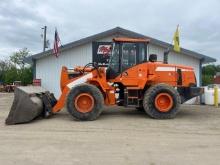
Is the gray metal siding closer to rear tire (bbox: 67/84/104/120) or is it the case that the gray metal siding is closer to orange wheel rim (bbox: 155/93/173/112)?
orange wheel rim (bbox: 155/93/173/112)

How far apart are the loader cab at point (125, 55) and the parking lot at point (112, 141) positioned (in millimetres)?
1864

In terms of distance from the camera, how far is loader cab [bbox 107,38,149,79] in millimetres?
15570

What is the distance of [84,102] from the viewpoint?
14.8 metres

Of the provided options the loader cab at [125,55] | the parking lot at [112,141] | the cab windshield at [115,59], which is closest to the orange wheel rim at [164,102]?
the parking lot at [112,141]

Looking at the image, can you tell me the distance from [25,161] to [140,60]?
8.39 m

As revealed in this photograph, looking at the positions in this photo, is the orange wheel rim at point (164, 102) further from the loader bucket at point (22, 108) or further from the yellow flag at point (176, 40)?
the yellow flag at point (176, 40)

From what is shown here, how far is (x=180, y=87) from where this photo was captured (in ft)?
53.2

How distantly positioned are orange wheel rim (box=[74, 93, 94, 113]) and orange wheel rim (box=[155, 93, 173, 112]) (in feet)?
7.84

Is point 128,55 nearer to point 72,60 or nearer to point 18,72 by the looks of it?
point 72,60

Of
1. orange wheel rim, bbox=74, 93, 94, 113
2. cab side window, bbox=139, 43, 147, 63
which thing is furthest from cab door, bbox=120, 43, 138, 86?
orange wheel rim, bbox=74, 93, 94, 113

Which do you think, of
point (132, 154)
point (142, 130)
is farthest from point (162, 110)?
point (132, 154)

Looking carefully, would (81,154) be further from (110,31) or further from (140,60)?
(110,31)

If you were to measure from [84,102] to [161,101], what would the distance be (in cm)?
279

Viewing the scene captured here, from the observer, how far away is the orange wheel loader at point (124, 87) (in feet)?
48.2
